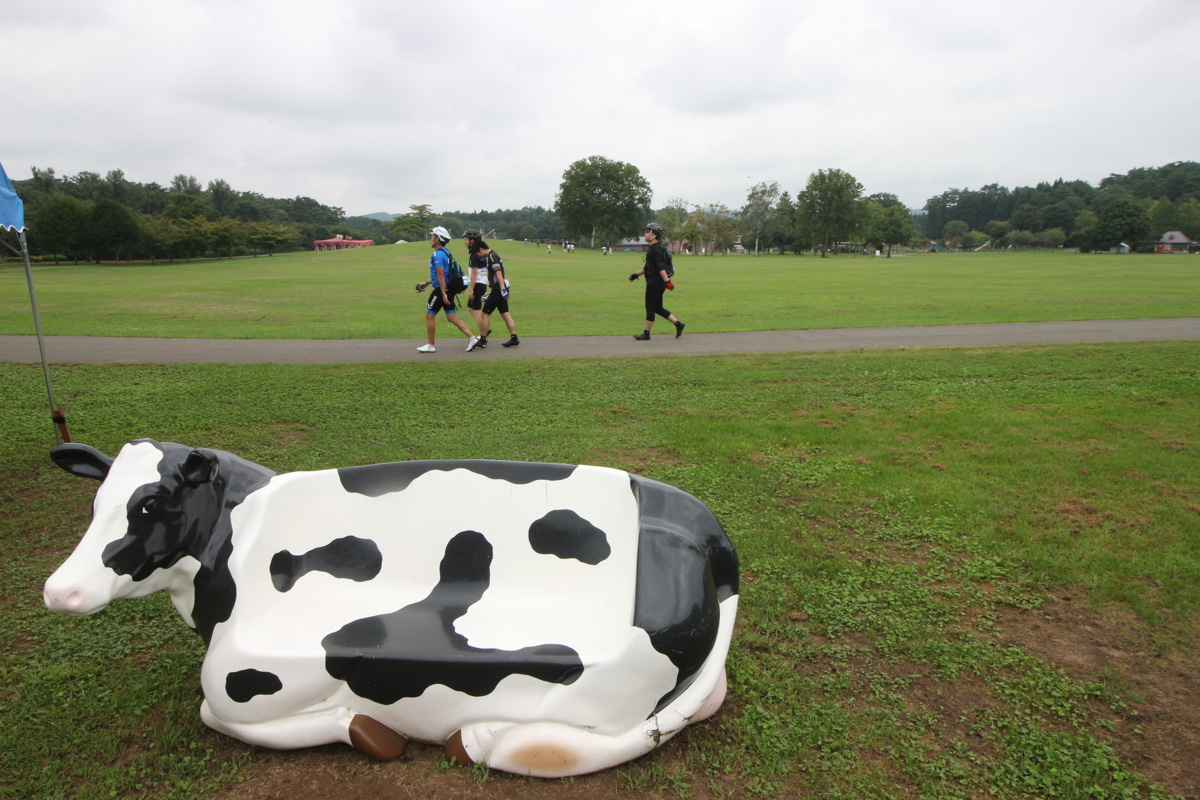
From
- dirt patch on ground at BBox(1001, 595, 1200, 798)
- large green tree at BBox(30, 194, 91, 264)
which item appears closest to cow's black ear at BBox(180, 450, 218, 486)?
dirt patch on ground at BBox(1001, 595, 1200, 798)

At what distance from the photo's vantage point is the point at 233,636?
Answer: 248 cm

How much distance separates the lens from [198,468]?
253 centimetres

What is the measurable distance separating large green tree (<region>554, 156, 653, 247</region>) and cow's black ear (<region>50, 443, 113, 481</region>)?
97.7 meters

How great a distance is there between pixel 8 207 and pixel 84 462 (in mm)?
4052

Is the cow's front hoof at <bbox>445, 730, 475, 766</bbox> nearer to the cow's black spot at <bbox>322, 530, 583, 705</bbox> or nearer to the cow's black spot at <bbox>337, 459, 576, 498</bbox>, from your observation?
the cow's black spot at <bbox>322, 530, 583, 705</bbox>

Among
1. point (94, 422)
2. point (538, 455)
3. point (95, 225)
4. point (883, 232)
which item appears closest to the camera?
point (538, 455)

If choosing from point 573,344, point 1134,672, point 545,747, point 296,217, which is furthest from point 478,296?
point 296,217

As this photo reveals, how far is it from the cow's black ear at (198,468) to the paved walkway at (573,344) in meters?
7.96

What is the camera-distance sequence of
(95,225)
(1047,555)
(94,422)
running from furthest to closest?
(95,225), (94,422), (1047,555)

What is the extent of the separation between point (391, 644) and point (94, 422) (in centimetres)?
634

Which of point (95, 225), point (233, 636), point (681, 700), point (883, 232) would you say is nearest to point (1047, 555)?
point (681, 700)

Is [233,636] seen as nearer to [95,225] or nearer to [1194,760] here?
[1194,760]

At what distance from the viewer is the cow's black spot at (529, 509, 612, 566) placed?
2.70 m

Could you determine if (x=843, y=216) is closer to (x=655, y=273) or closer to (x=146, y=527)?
(x=655, y=273)
